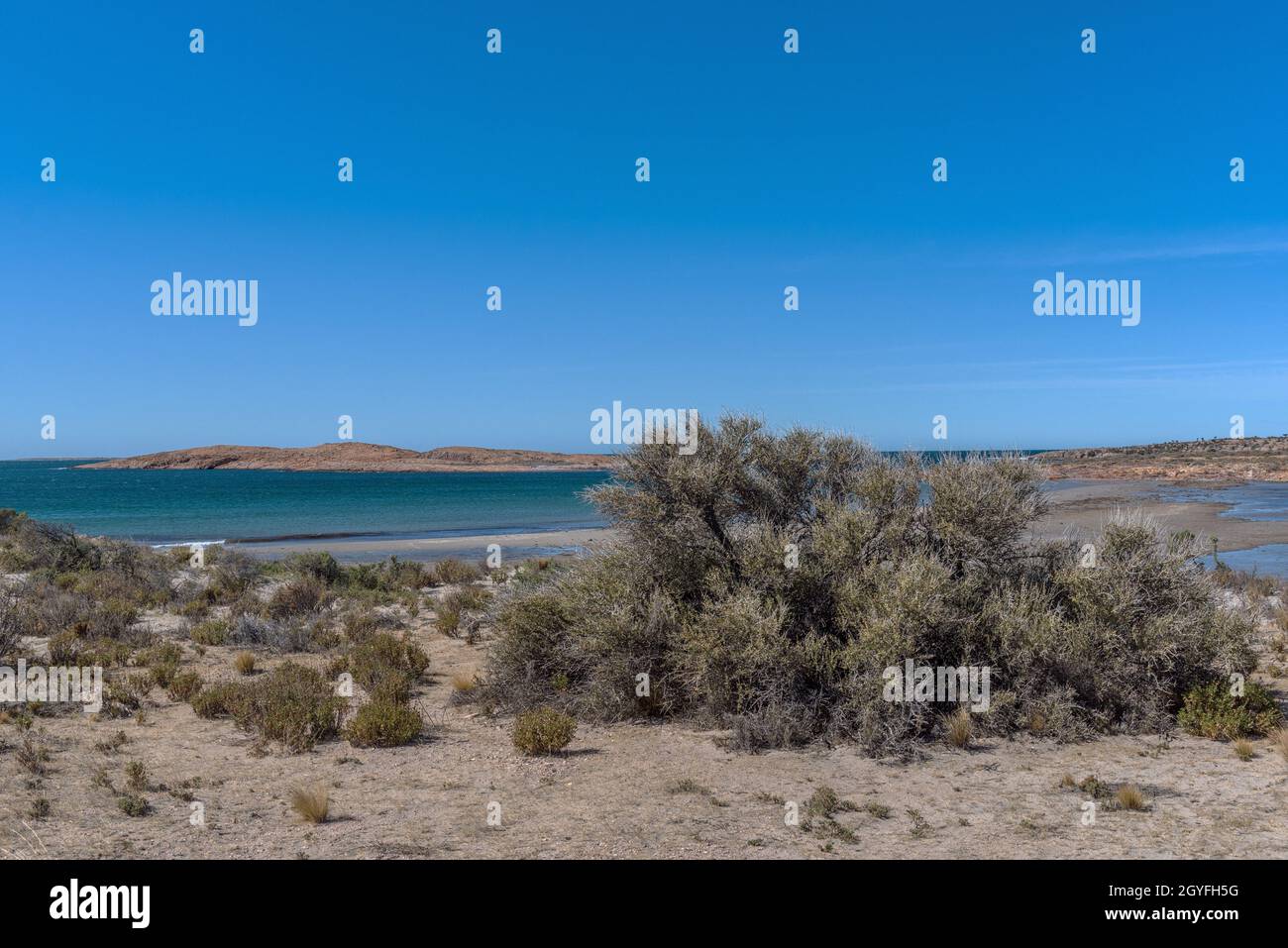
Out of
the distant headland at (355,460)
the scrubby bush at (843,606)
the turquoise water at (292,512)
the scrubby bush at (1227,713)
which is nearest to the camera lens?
the scrubby bush at (1227,713)

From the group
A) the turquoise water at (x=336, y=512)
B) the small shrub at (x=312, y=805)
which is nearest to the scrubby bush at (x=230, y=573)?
the small shrub at (x=312, y=805)

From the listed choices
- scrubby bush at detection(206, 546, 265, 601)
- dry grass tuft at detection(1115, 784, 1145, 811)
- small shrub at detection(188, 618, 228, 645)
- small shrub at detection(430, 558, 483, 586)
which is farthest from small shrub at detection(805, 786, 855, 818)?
small shrub at detection(430, 558, 483, 586)

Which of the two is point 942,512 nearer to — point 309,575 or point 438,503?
point 309,575

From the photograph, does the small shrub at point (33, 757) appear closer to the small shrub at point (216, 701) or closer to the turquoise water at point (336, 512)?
the small shrub at point (216, 701)

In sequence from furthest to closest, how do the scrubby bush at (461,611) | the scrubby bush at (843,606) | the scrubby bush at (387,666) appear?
the scrubby bush at (461,611), the scrubby bush at (387,666), the scrubby bush at (843,606)

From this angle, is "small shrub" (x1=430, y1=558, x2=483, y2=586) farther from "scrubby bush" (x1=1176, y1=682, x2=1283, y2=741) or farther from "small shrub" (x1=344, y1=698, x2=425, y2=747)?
"scrubby bush" (x1=1176, y1=682, x2=1283, y2=741)
